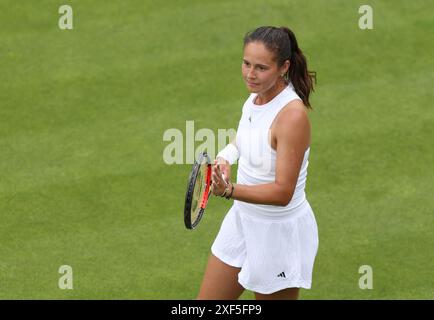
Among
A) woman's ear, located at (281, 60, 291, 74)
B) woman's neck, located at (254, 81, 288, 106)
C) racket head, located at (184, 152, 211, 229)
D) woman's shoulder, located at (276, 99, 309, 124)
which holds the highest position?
woman's ear, located at (281, 60, 291, 74)

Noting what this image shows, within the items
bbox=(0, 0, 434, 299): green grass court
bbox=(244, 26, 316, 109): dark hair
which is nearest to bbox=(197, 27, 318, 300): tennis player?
bbox=(244, 26, 316, 109): dark hair

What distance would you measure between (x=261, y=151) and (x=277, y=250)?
1.97ft

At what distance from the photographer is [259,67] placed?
16.6 feet

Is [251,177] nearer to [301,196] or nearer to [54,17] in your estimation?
[301,196]

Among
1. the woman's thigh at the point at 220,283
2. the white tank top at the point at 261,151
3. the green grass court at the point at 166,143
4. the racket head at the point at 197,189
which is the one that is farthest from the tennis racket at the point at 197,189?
the green grass court at the point at 166,143

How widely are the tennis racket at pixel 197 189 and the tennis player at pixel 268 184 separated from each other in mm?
97

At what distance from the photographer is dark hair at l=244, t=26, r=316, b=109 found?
5.04 metres

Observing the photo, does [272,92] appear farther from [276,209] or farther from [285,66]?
[276,209]

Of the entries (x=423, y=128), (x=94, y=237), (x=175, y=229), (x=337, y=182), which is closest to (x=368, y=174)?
(x=337, y=182)

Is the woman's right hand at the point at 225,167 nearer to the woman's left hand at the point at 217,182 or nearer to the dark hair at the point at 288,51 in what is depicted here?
the woman's left hand at the point at 217,182

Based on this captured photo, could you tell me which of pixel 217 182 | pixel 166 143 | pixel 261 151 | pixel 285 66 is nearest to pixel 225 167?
pixel 261 151

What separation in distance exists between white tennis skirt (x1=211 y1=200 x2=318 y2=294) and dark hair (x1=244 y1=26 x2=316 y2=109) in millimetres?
700

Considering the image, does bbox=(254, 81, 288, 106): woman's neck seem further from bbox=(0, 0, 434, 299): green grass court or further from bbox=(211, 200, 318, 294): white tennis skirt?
bbox=(0, 0, 434, 299): green grass court
